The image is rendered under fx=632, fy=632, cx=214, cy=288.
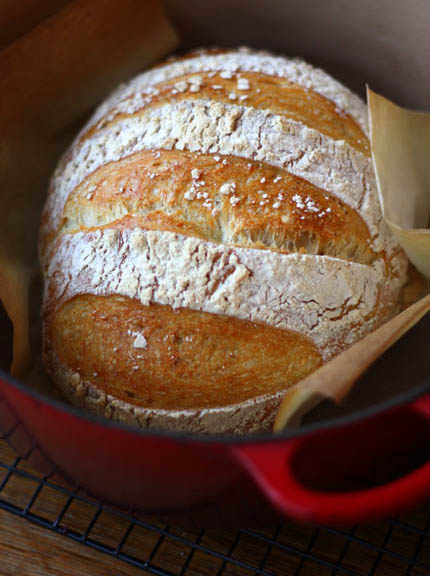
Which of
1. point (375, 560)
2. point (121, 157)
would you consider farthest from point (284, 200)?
point (375, 560)

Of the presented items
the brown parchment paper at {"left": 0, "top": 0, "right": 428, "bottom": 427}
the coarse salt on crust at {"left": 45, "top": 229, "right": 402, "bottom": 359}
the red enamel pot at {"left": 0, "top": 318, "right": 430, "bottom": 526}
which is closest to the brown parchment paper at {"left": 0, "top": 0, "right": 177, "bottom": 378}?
the brown parchment paper at {"left": 0, "top": 0, "right": 428, "bottom": 427}

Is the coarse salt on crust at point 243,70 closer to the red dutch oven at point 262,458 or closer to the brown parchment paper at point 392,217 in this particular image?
the brown parchment paper at point 392,217

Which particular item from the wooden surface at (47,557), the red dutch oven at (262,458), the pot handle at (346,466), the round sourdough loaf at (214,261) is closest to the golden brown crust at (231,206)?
the round sourdough loaf at (214,261)

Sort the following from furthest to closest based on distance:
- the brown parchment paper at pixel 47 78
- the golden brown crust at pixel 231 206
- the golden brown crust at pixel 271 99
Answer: the brown parchment paper at pixel 47 78
the golden brown crust at pixel 271 99
the golden brown crust at pixel 231 206

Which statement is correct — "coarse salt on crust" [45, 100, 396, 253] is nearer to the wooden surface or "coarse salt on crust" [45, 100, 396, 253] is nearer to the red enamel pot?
the red enamel pot

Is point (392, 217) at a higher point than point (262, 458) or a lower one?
higher

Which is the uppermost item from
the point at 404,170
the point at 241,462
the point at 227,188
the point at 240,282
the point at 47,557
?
the point at 404,170

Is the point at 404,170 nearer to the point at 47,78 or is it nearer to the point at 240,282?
the point at 240,282

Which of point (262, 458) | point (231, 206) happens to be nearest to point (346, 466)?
point (262, 458)
